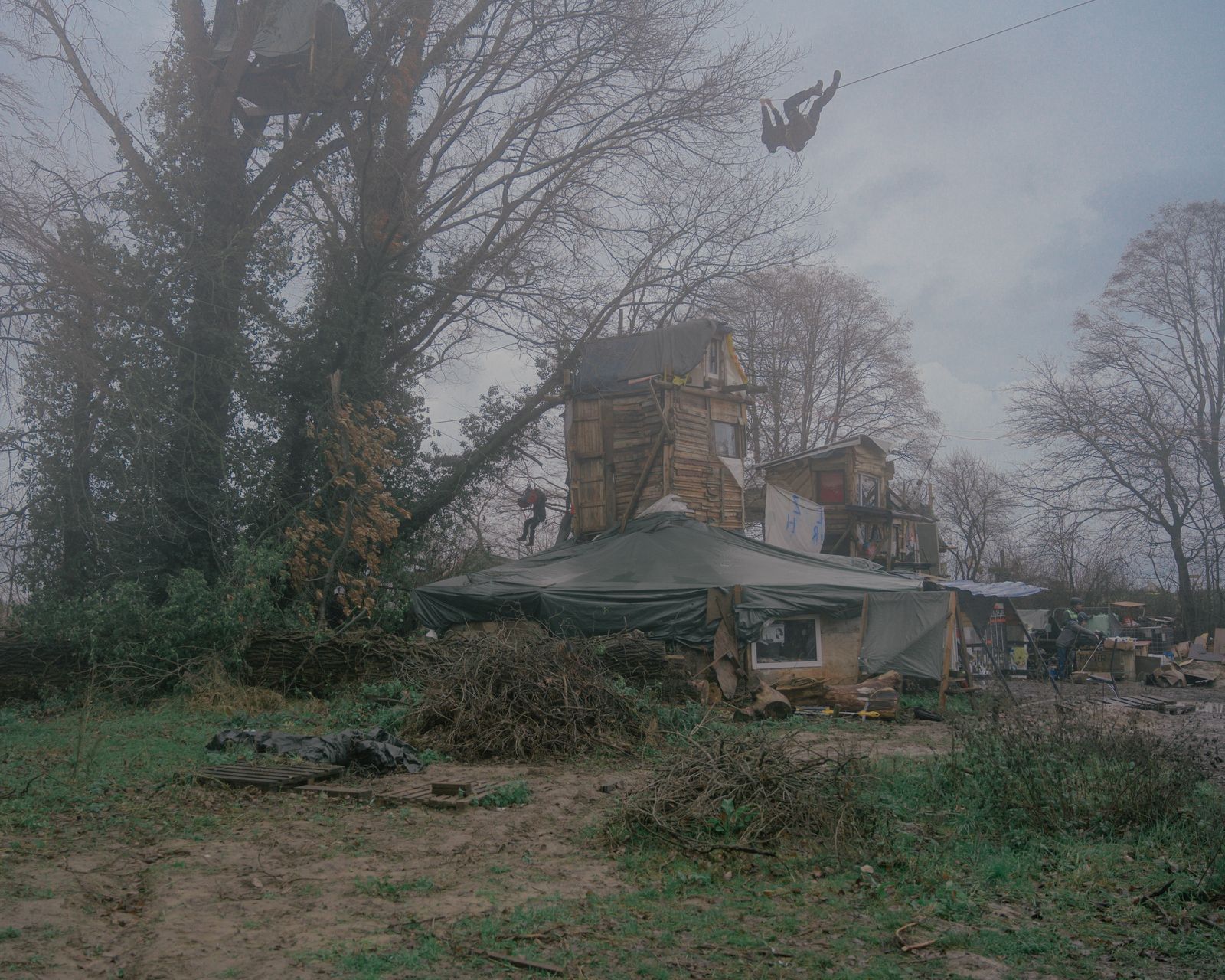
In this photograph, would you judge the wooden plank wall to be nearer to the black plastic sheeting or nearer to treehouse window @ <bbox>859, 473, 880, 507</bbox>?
treehouse window @ <bbox>859, 473, 880, 507</bbox>

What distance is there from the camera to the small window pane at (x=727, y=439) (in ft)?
72.1

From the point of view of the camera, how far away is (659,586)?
52.1 ft

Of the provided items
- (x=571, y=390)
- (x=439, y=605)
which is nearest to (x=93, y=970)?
(x=439, y=605)

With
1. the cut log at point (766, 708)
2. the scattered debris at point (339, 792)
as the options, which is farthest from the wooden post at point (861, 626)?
the scattered debris at point (339, 792)

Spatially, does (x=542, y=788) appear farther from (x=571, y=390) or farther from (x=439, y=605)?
(x=571, y=390)

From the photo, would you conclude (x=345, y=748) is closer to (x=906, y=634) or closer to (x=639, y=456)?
(x=906, y=634)

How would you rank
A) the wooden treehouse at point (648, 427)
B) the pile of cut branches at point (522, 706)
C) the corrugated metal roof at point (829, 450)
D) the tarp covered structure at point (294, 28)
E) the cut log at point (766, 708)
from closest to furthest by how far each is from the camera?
the pile of cut branches at point (522, 706)
the cut log at point (766, 708)
the tarp covered structure at point (294, 28)
the wooden treehouse at point (648, 427)
the corrugated metal roof at point (829, 450)

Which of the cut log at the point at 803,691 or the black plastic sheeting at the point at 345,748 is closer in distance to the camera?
the black plastic sheeting at the point at 345,748

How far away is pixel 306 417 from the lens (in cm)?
1806

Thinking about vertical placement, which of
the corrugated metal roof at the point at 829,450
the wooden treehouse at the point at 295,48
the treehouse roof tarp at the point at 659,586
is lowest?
the treehouse roof tarp at the point at 659,586

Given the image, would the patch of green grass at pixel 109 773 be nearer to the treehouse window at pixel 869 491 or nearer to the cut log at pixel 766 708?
the cut log at pixel 766 708

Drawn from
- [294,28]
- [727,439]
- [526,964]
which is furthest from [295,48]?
[526,964]

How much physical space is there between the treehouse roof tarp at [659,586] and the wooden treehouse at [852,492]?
10.0 metres

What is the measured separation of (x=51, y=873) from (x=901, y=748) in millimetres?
8458
